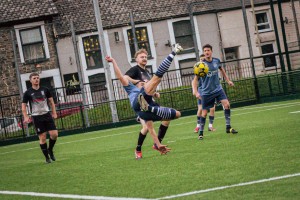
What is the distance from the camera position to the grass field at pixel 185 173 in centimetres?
671

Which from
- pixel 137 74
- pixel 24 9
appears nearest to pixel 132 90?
pixel 137 74

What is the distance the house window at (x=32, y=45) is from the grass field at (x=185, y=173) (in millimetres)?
23417

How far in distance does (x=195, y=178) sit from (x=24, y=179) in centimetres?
392

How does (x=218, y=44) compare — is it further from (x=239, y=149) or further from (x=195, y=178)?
(x=195, y=178)

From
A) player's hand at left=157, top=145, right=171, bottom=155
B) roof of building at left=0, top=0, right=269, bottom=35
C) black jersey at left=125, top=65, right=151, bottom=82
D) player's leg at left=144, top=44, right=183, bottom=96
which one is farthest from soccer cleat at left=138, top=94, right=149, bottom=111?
roof of building at left=0, top=0, right=269, bottom=35

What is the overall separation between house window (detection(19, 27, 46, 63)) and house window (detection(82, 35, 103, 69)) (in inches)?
109

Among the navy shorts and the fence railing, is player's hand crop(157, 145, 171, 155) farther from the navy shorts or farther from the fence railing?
the fence railing

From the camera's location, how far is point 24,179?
1041 centimetres

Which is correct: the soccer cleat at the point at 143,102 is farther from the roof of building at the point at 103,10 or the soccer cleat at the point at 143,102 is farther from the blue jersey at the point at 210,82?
the roof of building at the point at 103,10

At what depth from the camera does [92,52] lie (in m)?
38.0

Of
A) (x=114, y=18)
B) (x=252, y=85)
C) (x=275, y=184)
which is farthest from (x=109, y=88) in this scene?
(x=275, y=184)

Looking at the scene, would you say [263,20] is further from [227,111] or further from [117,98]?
[227,111]

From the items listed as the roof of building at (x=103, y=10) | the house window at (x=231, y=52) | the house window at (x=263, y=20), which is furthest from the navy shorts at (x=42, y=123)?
the house window at (x=263, y=20)

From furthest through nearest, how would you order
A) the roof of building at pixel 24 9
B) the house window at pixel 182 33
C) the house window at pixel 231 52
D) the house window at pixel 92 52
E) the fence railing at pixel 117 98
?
the house window at pixel 231 52
the roof of building at pixel 24 9
the house window at pixel 182 33
the house window at pixel 92 52
the fence railing at pixel 117 98
